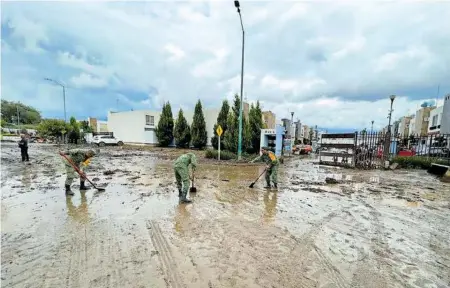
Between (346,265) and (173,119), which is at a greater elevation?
(173,119)

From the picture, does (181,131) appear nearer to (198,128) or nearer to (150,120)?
(198,128)

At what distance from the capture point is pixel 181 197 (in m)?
6.14

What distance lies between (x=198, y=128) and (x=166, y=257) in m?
23.8

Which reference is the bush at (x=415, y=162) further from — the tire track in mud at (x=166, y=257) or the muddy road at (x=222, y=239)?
the tire track in mud at (x=166, y=257)

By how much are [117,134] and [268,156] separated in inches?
1277

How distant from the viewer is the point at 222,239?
3.92 m

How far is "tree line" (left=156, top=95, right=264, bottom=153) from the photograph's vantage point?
65.2 ft

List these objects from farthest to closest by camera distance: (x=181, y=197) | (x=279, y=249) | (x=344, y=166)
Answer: (x=344, y=166), (x=181, y=197), (x=279, y=249)

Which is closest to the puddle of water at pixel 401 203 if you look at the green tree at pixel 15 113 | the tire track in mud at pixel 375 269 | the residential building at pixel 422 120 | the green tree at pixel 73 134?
the tire track in mud at pixel 375 269

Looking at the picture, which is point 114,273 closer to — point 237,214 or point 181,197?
point 237,214

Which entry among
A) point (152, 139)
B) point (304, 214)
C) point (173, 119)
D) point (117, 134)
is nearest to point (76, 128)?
point (117, 134)

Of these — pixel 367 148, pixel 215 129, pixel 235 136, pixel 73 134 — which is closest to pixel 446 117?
pixel 367 148

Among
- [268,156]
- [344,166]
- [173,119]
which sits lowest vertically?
[344,166]

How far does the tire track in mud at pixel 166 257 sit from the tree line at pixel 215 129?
15585 millimetres
